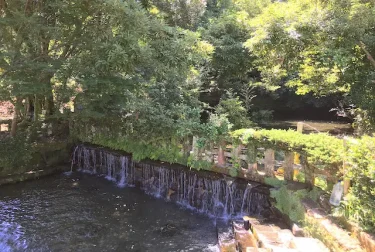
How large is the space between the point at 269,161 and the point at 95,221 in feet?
15.1

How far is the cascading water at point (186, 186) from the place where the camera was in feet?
24.9

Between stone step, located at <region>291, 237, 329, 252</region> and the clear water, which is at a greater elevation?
stone step, located at <region>291, 237, 329, 252</region>

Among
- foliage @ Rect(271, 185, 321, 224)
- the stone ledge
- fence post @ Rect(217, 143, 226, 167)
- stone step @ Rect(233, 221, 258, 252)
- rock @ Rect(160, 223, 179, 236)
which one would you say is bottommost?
rock @ Rect(160, 223, 179, 236)

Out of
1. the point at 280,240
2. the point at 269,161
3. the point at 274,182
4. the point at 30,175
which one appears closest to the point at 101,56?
the point at 269,161

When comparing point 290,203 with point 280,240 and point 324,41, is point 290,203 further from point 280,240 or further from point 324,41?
point 324,41

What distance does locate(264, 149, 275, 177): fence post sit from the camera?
730 centimetres

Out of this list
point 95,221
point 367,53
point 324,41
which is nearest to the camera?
point 95,221

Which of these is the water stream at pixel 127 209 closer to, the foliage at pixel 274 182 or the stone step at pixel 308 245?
the foliage at pixel 274 182

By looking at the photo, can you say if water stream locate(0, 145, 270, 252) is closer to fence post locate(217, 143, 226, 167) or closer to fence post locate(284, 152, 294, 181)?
fence post locate(217, 143, 226, 167)

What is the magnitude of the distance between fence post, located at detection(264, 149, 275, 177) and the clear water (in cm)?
191

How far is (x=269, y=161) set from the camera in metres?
7.36

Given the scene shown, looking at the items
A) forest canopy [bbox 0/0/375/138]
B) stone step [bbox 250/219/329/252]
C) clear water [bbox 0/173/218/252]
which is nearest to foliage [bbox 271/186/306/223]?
stone step [bbox 250/219/329/252]

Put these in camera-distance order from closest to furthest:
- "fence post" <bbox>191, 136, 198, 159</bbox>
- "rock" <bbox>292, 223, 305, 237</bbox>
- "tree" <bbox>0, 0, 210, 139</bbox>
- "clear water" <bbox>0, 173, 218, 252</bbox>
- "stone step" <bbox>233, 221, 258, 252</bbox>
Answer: "rock" <bbox>292, 223, 305, 237</bbox>
"stone step" <bbox>233, 221, 258, 252</bbox>
"clear water" <bbox>0, 173, 218, 252</bbox>
"tree" <bbox>0, 0, 210, 139</bbox>
"fence post" <bbox>191, 136, 198, 159</bbox>

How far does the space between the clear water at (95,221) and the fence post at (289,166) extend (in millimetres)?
→ 2178
